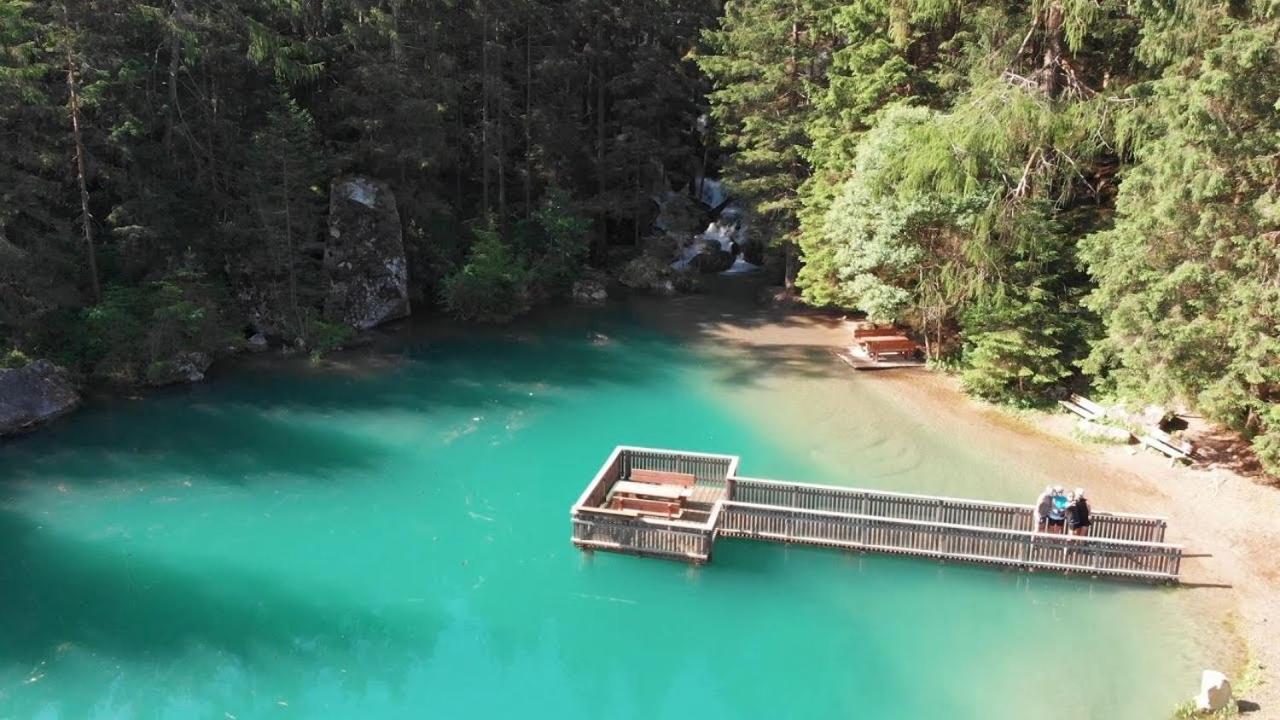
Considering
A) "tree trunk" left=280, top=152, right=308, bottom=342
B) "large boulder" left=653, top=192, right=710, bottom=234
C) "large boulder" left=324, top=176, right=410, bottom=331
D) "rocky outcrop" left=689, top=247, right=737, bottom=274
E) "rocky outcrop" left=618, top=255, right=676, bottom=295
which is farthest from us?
"rocky outcrop" left=689, top=247, right=737, bottom=274

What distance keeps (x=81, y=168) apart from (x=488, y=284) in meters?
13.9

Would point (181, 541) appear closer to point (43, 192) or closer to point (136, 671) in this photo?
point (136, 671)

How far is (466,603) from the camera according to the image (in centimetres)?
1545

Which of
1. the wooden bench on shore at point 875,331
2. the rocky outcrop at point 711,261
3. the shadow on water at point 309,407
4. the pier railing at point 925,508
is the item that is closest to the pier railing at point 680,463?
Result: the pier railing at point 925,508

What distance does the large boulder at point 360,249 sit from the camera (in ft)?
107

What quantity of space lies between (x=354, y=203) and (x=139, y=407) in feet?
37.5

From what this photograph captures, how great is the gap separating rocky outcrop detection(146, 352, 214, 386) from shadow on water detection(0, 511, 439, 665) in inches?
375

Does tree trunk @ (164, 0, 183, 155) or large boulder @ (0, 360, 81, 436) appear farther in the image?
tree trunk @ (164, 0, 183, 155)

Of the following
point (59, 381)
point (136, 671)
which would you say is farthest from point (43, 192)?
point (136, 671)

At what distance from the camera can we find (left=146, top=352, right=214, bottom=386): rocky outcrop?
25844mm

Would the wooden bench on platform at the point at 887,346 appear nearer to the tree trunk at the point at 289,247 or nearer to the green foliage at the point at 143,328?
the tree trunk at the point at 289,247

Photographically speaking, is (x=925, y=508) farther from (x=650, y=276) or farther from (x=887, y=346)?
(x=650, y=276)

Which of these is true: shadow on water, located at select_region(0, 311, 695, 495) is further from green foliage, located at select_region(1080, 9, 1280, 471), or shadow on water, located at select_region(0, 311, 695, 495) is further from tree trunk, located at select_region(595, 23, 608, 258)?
green foliage, located at select_region(1080, 9, 1280, 471)

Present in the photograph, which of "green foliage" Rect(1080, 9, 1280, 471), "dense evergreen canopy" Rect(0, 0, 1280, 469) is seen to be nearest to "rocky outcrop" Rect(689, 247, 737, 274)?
"dense evergreen canopy" Rect(0, 0, 1280, 469)
